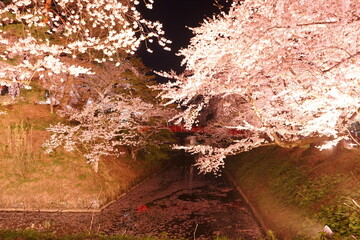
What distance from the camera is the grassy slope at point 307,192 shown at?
27.4 ft

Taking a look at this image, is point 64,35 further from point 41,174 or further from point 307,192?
point 307,192

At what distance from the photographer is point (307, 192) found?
11.3 metres

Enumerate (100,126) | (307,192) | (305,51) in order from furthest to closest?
(100,126) < (307,192) < (305,51)

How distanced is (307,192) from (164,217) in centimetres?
759

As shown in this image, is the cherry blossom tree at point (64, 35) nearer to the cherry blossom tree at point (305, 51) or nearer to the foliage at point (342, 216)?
the cherry blossom tree at point (305, 51)

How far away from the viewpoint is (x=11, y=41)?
14156mm

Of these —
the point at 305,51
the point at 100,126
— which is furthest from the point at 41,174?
the point at 305,51

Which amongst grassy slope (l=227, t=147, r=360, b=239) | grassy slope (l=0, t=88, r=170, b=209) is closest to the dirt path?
grassy slope (l=0, t=88, r=170, b=209)

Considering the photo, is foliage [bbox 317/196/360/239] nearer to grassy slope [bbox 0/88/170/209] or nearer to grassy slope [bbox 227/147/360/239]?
grassy slope [bbox 227/147/360/239]

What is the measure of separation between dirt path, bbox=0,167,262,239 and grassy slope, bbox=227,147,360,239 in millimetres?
1451

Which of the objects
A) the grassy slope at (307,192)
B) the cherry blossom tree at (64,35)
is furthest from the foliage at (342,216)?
the cherry blossom tree at (64,35)

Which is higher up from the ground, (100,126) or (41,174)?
(100,126)

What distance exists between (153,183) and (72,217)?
990 centimetres

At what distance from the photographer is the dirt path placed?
11852 millimetres
